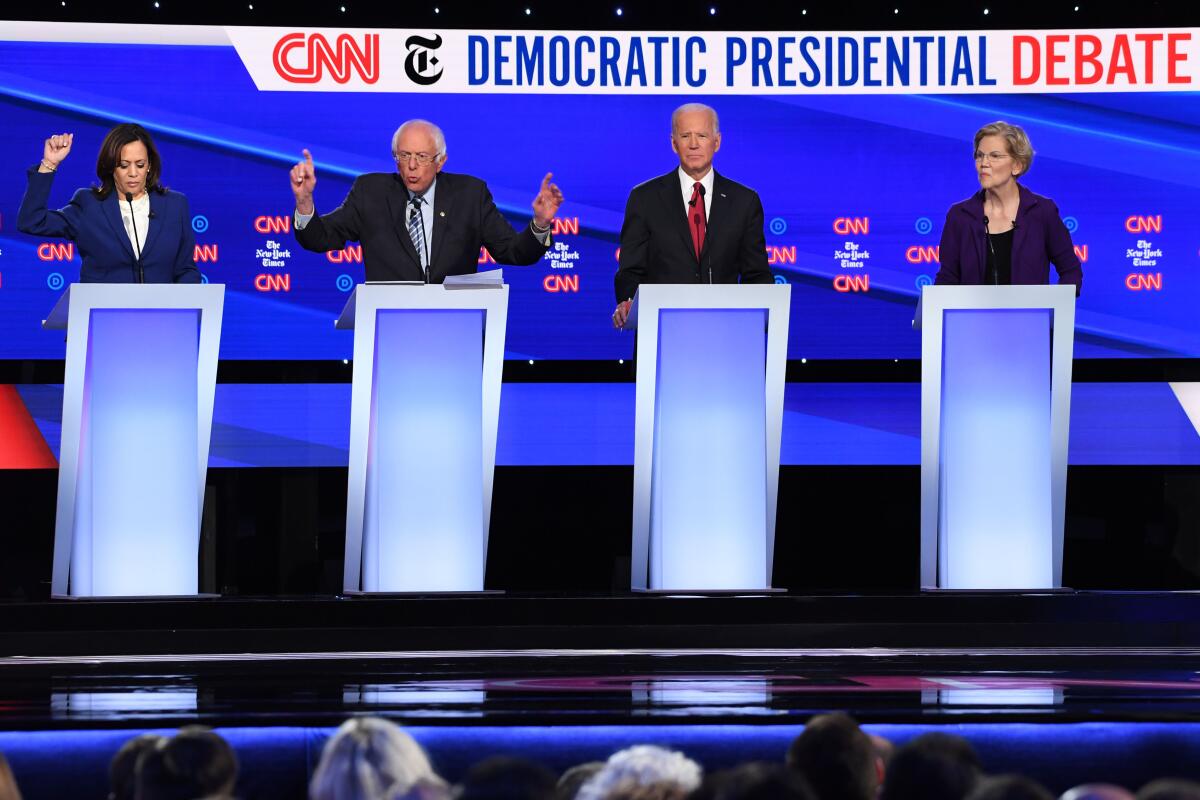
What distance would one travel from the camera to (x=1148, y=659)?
4633mm

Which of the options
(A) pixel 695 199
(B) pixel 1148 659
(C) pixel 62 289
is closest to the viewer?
(B) pixel 1148 659

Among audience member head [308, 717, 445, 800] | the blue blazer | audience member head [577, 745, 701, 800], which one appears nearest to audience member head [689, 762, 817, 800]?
audience member head [577, 745, 701, 800]

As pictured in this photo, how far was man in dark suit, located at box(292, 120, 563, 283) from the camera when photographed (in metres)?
5.42

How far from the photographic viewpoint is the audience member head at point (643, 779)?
224cm

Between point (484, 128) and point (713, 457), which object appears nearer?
point (713, 457)

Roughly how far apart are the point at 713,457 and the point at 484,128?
8.90ft

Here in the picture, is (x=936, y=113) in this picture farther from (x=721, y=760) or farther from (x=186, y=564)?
(x=721, y=760)

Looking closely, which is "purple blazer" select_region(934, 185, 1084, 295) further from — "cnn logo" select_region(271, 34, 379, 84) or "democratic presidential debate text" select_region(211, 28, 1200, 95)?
"cnn logo" select_region(271, 34, 379, 84)

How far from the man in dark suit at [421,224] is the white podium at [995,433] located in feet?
4.41

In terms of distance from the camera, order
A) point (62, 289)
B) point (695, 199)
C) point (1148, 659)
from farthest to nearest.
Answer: point (62, 289) → point (695, 199) → point (1148, 659)

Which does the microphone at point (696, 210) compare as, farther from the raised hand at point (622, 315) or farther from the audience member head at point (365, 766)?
the audience member head at point (365, 766)

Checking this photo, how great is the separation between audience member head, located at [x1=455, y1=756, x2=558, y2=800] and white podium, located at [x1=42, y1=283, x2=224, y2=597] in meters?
2.80

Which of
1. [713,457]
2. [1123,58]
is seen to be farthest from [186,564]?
[1123,58]

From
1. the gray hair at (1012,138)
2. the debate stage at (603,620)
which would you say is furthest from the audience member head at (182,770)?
the gray hair at (1012,138)
